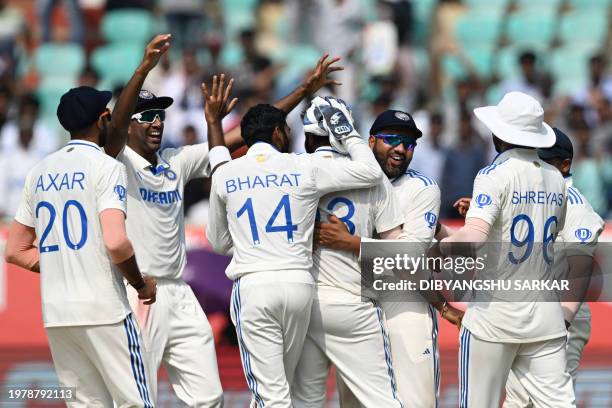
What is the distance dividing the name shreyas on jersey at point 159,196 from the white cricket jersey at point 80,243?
0.82m

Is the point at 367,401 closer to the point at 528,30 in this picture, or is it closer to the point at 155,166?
the point at 155,166

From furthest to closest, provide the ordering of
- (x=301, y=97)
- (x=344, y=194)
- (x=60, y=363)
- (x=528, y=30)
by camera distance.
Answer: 1. (x=528, y=30)
2. (x=301, y=97)
3. (x=344, y=194)
4. (x=60, y=363)

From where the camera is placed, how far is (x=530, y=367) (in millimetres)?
7520

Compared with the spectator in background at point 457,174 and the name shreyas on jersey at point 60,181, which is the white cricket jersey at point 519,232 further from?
the spectator in background at point 457,174

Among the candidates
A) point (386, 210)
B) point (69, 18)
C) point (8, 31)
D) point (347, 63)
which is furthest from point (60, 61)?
point (386, 210)

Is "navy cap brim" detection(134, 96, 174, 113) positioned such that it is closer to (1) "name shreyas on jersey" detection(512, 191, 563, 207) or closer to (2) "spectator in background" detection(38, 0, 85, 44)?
(1) "name shreyas on jersey" detection(512, 191, 563, 207)

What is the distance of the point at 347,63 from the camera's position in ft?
51.7

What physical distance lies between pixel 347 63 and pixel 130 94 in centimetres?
864

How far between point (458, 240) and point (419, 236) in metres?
0.51

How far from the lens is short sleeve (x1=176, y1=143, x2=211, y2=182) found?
8258 millimetres

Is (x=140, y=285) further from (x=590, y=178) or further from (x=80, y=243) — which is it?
(x=590, y=178)

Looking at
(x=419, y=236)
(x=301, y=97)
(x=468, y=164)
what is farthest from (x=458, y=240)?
(x=468, y=164)

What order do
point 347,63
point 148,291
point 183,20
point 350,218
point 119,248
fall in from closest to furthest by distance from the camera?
1. point 119,248
2. point 148,291
3. point 350,218
4. point 347,63
5. point 183,20

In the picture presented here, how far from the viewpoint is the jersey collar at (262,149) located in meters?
7.59
